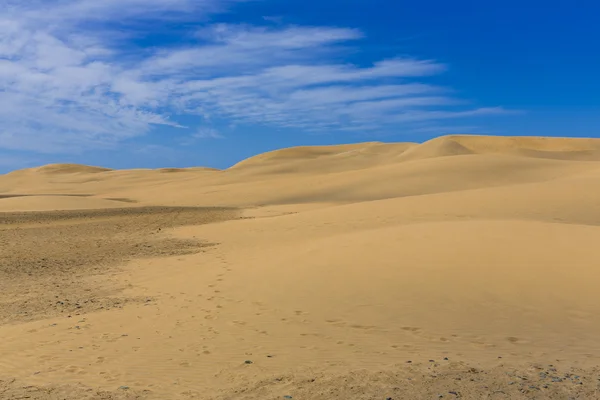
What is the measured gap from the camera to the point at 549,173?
39.6m

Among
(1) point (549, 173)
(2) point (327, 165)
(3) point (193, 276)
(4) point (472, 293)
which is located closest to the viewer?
(4) point (472, 293)

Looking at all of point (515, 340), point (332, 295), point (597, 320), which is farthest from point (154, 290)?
point (597, 320)

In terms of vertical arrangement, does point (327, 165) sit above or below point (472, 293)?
above

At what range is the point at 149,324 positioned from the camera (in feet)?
25.0

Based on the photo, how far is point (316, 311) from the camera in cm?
776


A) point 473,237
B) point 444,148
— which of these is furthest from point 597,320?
point 444,148

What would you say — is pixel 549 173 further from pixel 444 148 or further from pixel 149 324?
pixel 149 324

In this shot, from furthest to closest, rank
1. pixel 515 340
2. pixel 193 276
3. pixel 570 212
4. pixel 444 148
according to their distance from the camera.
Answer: pixel 444 148
pixel 570 212
pixel 193 276
pixel 515 340

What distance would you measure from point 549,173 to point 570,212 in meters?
22.7

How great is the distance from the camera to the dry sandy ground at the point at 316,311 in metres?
5.27

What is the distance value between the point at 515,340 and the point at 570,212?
14.3 meters

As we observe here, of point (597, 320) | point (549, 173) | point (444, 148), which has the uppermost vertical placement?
point (444, 148)

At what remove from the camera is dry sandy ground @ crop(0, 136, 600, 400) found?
17.3 ft

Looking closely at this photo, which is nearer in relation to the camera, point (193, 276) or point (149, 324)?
point (149, 324)
